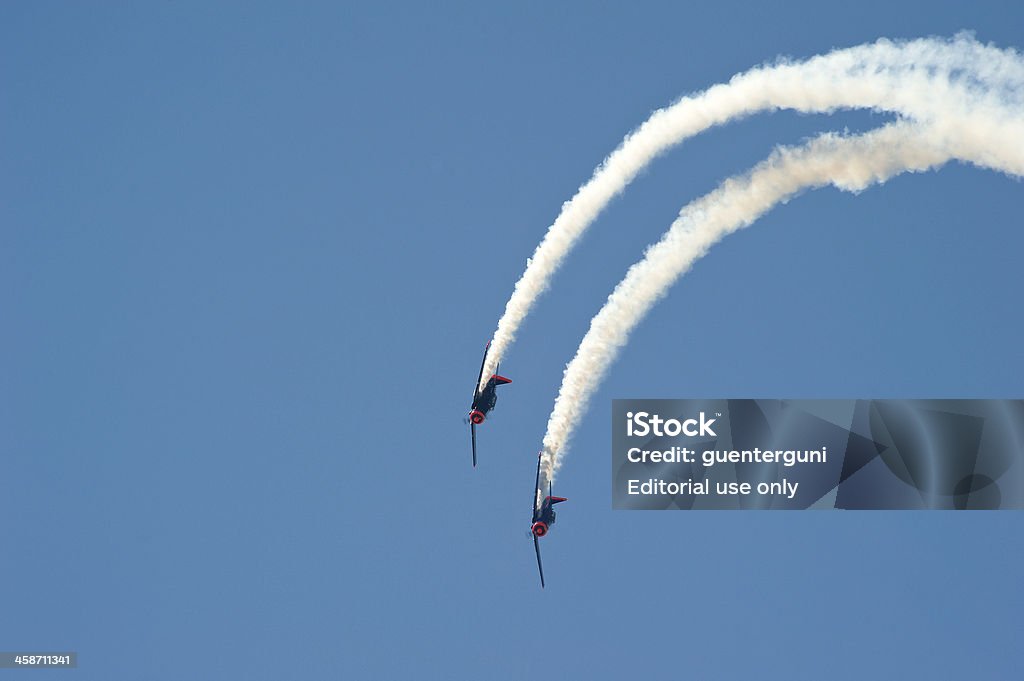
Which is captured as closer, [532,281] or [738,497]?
[532,281]

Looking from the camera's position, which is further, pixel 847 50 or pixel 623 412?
pixel 623 412

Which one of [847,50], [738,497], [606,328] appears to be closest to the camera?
[847,50]

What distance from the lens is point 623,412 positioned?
2135 inches

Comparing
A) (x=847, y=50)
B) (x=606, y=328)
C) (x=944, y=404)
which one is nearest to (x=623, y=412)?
(x=606, y=328)

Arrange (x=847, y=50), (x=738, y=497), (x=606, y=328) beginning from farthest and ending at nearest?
(x=738, y=497) < (x=606, y=328) < (x=847, y=50)

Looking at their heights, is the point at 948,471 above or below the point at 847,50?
below

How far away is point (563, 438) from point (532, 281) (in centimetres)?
452

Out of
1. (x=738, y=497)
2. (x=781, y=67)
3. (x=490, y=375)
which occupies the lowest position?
(x=738, y=497)

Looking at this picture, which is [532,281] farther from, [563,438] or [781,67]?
[781,67]

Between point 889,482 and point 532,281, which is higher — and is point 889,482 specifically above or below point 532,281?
below

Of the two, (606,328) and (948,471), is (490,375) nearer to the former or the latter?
(606,328)

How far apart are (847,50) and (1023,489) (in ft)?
53.7

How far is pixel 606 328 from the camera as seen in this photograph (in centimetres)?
4972

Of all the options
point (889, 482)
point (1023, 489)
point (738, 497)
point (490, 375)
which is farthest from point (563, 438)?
point (1023, 489)
